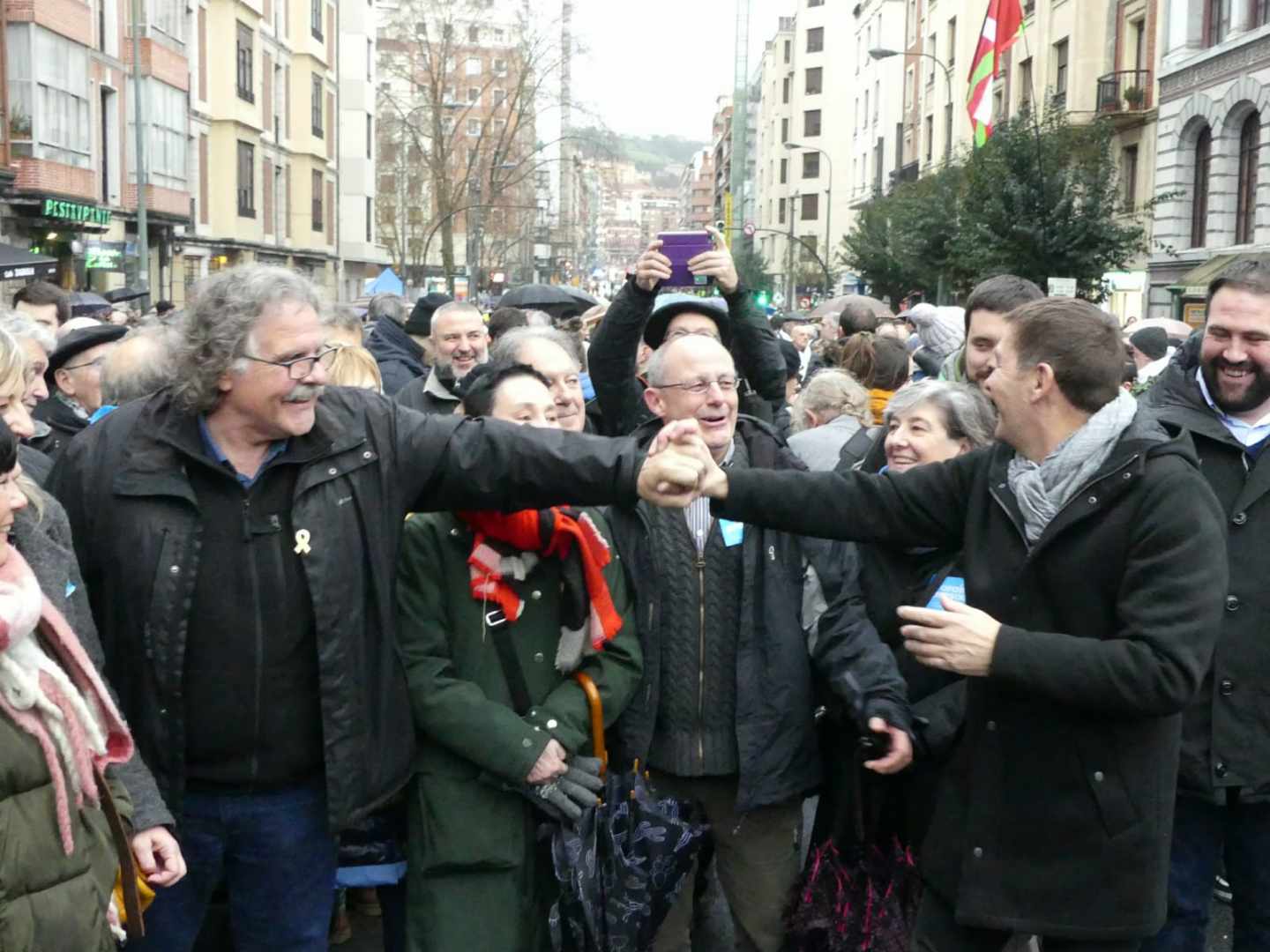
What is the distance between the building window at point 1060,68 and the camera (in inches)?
1544

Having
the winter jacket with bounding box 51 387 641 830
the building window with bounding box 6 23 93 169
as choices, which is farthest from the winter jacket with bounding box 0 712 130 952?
the building window with bounding box 6 23 93 169

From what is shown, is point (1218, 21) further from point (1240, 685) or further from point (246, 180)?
point (1240, 685)

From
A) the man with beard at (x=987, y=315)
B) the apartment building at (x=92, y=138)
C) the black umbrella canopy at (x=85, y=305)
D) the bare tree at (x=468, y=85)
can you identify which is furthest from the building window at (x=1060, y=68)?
the man with beard at (x=987, y=315)

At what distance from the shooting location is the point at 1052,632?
3361mm

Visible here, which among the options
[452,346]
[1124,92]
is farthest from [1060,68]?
[452,346]

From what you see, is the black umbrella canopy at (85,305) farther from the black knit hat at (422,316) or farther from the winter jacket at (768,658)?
the winter jacket at (768,658)

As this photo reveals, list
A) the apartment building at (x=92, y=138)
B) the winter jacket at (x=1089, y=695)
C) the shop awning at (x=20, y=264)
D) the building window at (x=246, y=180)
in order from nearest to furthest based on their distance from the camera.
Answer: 1. the winter jacket at (x=1089, y=695)
2. the shop awning at (x=20, y=264)
3. the apartment building at (x=92, y=138)
4. the building window at (x=246, y=180)

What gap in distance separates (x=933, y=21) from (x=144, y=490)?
188ft

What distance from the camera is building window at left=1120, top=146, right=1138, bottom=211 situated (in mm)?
35719

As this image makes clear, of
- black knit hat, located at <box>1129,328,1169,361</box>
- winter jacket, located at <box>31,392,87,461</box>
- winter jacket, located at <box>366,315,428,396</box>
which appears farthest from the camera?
black knit hat, located at <box>1129,328,1169,361</box>

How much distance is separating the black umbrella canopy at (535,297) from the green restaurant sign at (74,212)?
19410mm

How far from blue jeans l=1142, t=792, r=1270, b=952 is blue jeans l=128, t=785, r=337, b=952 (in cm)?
242

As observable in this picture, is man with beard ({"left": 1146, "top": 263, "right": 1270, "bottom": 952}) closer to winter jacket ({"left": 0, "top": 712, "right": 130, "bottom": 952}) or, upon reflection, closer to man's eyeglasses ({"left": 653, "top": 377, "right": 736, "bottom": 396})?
man's eyeglasses ({"left": 653, "top": 377, "right": 736, "bottom": 396})

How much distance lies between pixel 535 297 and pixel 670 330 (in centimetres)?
643
